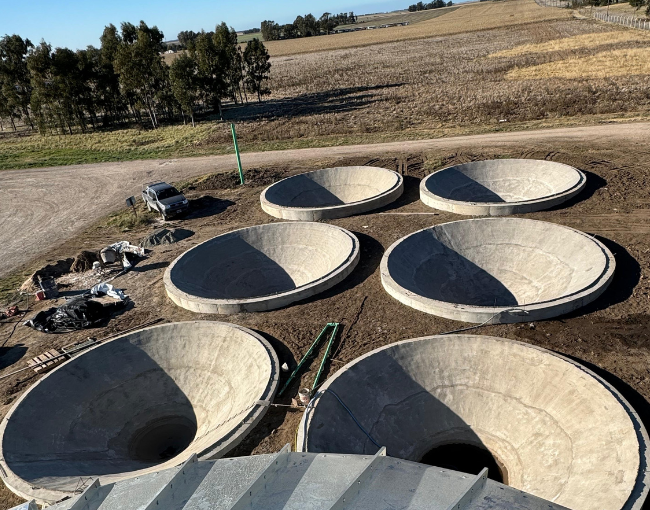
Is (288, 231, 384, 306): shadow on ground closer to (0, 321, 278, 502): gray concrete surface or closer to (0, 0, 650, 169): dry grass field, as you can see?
(0, 321, 278, 502): gray concrete surface

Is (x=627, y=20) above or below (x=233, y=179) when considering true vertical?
→ above

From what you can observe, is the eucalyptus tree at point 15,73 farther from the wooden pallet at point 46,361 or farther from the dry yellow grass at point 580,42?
the dry yellow grass at point 580,42

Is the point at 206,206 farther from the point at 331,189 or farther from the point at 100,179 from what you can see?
the point at 100,179

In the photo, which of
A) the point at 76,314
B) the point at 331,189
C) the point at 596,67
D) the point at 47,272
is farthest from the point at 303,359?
the point at 596,67

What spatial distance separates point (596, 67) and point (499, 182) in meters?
44.1

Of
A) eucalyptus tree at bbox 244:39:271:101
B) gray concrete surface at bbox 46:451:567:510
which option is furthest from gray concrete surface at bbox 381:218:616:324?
eucalyptus tree at bbox 244:39:271:101

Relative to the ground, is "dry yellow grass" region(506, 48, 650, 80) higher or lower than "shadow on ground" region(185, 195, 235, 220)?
higher

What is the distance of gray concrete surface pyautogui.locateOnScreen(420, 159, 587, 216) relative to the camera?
26.0 meters

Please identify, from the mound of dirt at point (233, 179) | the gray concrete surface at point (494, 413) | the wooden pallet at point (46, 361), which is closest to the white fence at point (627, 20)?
the mound of dirt at point (233, 179)

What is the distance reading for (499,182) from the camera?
92.6 ft

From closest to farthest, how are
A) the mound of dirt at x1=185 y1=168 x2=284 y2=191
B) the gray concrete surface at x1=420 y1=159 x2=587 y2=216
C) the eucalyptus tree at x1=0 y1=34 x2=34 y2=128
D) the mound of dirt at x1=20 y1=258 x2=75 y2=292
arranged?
the mound of dirt at x1=20 y1=258 x2=75 y2=292
the gray concrete surface at x1=420 y1=159 x2=587 y2=216
the mound of dirt at x1=185 y1=168 x2=284 y2=191
the eucalyptus tree at x1=0 y1=34 x2=34 y2=128

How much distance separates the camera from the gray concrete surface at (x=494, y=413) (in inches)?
420

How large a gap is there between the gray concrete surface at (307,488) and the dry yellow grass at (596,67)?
197ft

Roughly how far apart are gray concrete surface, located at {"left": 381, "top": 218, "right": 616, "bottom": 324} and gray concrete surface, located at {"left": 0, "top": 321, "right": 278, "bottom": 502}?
6748 mm
